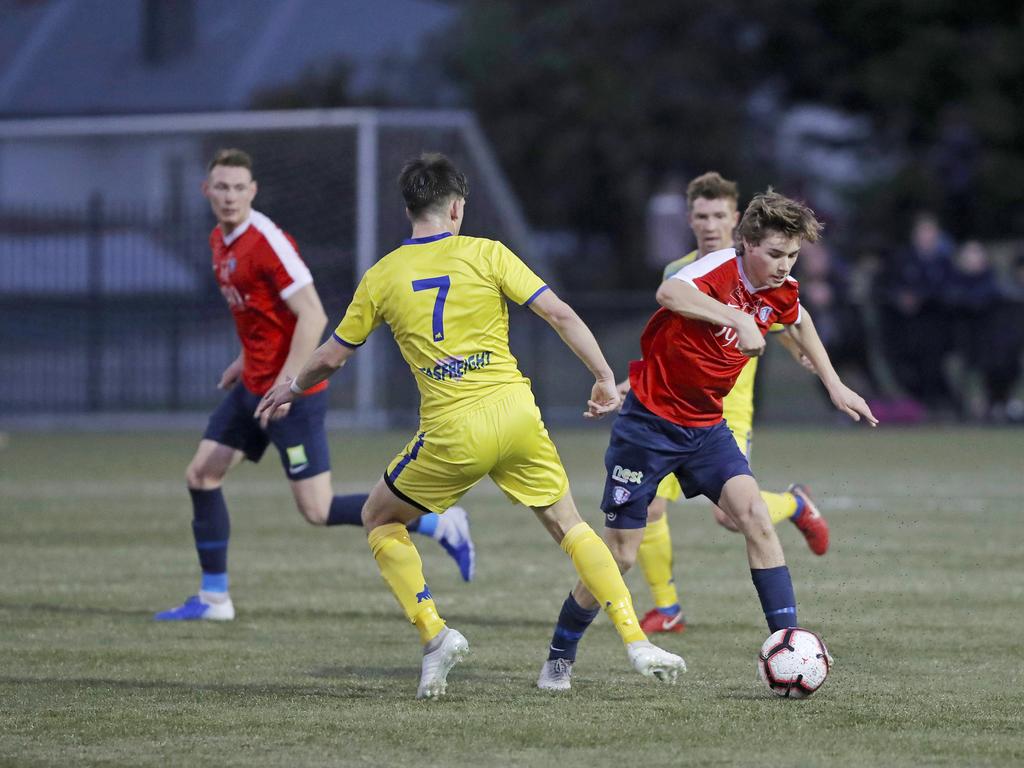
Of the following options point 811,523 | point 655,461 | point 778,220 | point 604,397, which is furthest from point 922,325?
point 604,397

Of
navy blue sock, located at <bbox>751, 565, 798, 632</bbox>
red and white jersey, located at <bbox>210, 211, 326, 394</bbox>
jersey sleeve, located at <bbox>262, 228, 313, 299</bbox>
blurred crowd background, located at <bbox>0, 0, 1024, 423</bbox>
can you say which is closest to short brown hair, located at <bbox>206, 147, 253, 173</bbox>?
red and white jersey, located at <bbox>210, 211, 326, 394</bbox>

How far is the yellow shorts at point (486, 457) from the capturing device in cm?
623

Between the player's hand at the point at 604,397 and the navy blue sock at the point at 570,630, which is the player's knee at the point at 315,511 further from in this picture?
the player's hand at the point at 604,397

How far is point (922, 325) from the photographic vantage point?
20.5m

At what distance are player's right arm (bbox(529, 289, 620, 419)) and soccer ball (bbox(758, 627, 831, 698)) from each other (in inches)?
41.1

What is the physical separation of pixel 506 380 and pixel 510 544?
15.7 feet

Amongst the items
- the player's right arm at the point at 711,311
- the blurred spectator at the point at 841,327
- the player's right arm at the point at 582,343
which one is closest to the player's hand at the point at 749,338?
the player's right arm at the point at 711,311

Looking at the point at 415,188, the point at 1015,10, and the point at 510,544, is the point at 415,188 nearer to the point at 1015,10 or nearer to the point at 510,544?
the point at 510,544

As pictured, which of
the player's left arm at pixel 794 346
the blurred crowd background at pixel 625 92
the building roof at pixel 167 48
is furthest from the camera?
the building roof at pixel 167 48

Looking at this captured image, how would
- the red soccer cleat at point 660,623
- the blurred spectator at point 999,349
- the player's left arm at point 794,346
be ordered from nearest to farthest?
the player's left arm at point 794,346 < the red soccer cleat at point 660,623 < the blurred spectator at point 999,349

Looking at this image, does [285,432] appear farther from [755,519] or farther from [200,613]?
[755,519]

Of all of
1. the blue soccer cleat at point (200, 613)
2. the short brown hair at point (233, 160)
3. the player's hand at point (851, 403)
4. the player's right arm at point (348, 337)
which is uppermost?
the short brown hair at point (233, 160)

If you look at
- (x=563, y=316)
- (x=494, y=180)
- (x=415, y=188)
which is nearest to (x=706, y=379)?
(x=563, y=316)

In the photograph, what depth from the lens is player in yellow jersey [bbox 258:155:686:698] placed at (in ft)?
20.4
